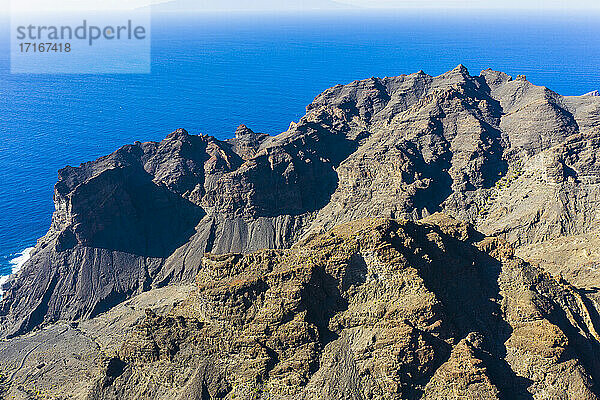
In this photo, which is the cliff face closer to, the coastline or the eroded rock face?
the coastline

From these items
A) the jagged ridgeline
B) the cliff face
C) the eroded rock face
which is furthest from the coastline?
the eroded rock face

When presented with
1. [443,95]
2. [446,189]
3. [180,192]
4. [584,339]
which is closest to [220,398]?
[584,339]

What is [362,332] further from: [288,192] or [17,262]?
[17,262]

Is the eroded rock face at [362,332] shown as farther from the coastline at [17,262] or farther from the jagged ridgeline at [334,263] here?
the coastline at [17,262]

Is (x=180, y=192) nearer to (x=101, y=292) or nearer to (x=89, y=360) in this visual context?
(x=101, y=292)

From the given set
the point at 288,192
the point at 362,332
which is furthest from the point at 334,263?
the point at 288,192

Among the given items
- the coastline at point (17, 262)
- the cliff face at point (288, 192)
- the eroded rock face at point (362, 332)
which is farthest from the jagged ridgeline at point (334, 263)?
the coastline at point (17, 262)
